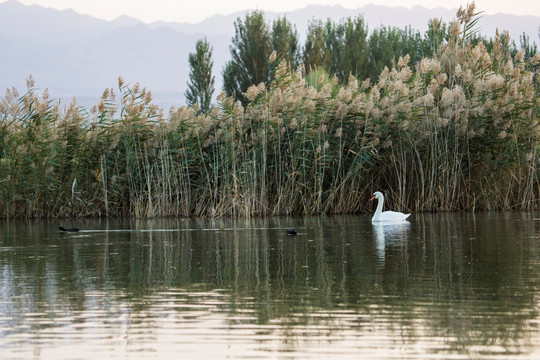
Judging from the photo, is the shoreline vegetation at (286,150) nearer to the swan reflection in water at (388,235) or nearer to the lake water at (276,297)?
the swan reflection in water at (388,235)

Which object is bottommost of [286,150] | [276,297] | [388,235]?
[276,297]

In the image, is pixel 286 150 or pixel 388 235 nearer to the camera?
pixel 388 235

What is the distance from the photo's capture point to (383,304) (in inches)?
241

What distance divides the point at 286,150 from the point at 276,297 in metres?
11.7

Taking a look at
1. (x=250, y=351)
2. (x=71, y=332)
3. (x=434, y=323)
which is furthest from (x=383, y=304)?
(x=71, y=332)

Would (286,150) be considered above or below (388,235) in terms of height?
above

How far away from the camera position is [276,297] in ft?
21.6

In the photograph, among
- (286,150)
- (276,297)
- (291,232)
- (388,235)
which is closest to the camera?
(276,297)

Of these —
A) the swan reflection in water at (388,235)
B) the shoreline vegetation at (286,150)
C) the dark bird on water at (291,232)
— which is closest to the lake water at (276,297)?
the swan reflection in water at (388,235)

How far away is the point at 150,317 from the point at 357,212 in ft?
42.9

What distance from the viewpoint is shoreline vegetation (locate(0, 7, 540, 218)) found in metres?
18.0

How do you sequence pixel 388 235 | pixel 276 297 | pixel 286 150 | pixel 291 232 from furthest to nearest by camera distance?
pixel 286 150, pixel 291 232, pixel 388 235, pixel 276 297

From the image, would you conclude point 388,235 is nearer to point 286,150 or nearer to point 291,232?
point 291,232

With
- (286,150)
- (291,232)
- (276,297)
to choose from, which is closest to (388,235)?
(291,232)
